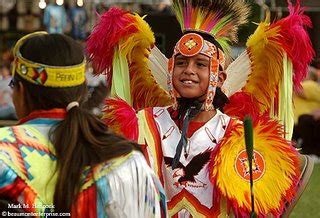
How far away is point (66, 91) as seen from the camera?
2.79m

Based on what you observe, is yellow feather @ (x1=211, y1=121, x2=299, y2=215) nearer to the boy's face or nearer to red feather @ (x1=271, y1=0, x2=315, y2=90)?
the boy's face

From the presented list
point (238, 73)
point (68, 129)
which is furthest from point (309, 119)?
point (68, 129)

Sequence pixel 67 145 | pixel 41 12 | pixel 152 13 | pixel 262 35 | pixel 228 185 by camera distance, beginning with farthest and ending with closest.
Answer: pixel 41 12
pixel 152 13
pixel 262 35
pixel 228 185
pixel 67 145

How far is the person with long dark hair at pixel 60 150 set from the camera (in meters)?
2.72

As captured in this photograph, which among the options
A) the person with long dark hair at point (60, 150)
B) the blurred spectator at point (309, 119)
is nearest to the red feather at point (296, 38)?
the person with long dark hair at point (60, 150)

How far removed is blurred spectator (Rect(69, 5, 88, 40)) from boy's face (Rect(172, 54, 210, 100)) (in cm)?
831

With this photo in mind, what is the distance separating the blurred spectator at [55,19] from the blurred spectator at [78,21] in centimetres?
11

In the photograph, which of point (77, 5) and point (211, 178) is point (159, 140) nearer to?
point (211, 178)

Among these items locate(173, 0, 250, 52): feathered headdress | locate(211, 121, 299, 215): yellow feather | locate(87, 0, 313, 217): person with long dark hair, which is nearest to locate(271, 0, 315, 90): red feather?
locate(87, 0, 313, 217): person with long dark hair

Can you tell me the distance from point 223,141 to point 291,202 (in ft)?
1.44

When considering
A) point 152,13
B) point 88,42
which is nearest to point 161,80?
point 88,42

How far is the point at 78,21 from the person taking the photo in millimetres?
12812

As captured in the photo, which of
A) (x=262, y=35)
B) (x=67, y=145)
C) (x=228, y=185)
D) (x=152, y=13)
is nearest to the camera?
(x=67, y=145)

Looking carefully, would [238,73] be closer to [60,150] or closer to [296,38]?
[296,38]
